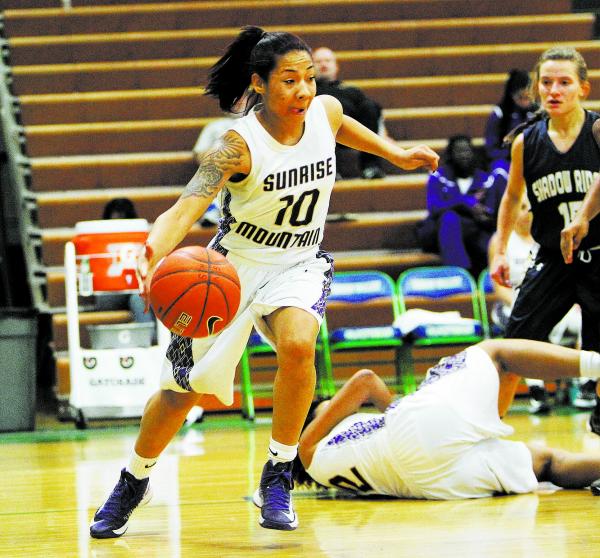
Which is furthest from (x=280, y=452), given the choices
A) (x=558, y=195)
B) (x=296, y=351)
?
(x=558, y=195)

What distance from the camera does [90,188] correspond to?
30.7ft

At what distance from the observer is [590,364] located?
4039 mm

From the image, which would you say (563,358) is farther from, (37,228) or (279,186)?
(37,228)

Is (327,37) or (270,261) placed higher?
(327,37)

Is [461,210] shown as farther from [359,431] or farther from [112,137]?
[359,431]

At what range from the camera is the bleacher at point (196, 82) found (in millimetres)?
9000

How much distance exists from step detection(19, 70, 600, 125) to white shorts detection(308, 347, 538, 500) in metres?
5.92

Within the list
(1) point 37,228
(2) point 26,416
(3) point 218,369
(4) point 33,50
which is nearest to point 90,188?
(1) point 37,228

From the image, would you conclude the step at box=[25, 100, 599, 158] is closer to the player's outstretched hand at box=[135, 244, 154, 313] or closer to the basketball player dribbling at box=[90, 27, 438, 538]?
the basketball player dribbling at box=[90, 27, 438, 538]

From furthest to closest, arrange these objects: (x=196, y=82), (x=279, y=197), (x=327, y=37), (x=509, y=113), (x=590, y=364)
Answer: (x=327, y=37), (x=196, y=82), (x=509, y=113), (x=590, y=364), (x=279, y=197)

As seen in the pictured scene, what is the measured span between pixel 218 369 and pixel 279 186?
61cm

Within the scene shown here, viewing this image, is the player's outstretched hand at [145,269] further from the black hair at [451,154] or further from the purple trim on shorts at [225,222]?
the black hair at [451,154]

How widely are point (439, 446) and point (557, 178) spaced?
4.32 ft

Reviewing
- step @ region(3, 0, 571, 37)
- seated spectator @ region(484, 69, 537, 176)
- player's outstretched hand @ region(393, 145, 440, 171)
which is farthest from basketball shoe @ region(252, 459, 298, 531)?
step @ region(3, 0, 571, 37)
